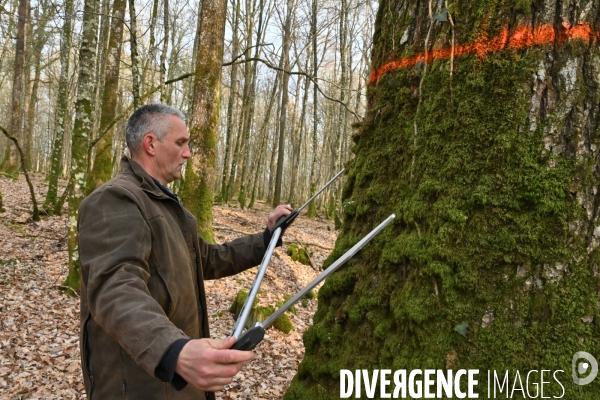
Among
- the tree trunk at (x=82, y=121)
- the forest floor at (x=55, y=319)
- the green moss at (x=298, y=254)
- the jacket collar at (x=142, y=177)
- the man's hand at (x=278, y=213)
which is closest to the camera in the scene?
the jacket collar at (x=142, y=177)

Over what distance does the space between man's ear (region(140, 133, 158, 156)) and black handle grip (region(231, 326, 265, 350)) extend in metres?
1.29

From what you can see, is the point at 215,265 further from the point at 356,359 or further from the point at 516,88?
the point at 516,88

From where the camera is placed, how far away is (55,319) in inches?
224

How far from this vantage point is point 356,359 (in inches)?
71.5

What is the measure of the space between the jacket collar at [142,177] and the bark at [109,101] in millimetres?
6421

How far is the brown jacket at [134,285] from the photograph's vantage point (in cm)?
142

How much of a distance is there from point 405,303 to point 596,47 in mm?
1272

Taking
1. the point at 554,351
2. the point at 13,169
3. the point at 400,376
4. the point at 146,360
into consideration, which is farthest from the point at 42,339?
the point at 13,169

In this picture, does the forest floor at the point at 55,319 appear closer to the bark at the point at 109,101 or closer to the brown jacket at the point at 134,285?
the bark at the point at 109,101

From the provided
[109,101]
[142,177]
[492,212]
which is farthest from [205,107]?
[492,212]

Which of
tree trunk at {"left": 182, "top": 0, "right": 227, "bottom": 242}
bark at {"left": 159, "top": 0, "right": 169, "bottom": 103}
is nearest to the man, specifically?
tree trunk at {"left": 182, "top": 0, "right": 227, "bottom": 242}

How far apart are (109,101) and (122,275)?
739 centimetres

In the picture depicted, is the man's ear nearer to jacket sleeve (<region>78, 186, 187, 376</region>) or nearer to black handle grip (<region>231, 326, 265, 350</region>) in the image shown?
jacket sleeve (<region>78, 186, 187, 376</region>)

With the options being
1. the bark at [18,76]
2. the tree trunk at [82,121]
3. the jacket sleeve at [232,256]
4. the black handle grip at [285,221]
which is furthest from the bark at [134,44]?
the bark at [18,76]
